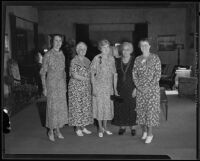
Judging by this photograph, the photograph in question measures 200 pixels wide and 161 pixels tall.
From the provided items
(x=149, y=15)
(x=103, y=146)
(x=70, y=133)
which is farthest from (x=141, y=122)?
(x=149, y=15)

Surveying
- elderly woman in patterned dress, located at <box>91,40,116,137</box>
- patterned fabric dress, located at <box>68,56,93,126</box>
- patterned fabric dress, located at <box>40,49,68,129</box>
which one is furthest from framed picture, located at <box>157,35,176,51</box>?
patterned fabric dress, located at <box>40,49,68,129</box>

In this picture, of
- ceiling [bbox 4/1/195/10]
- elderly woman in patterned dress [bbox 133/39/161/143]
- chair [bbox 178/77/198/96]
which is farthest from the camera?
elderly woman in patterned dress [bbox 133/39/161/143]

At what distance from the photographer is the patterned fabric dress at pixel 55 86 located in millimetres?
4793

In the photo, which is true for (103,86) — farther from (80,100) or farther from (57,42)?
(57,42)

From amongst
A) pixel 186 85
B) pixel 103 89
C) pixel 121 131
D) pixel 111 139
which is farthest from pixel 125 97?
pixel 186 85

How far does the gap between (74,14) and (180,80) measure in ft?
4.64

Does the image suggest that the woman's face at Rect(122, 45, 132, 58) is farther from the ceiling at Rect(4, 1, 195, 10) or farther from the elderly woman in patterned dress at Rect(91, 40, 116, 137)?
the ceiling at Rect(4, 1, 195, 10)

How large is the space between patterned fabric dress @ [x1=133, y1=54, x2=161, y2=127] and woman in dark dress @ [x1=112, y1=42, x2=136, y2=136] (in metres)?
0.09

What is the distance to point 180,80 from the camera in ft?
15.1

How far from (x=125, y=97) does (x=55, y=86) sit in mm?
862

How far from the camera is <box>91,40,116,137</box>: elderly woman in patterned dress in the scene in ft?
15.9

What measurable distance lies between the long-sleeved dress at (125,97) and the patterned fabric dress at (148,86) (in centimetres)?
9

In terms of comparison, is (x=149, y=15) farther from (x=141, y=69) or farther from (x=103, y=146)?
(x=103, y=146)

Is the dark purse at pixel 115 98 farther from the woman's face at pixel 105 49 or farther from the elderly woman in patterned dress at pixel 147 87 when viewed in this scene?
the woman's face at pixel 105 49
